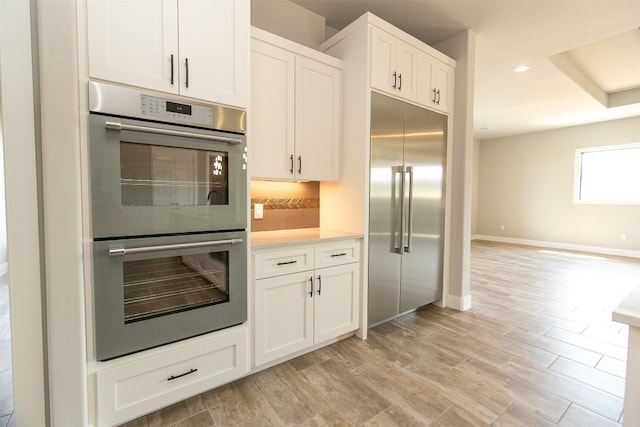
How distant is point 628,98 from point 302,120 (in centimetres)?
603

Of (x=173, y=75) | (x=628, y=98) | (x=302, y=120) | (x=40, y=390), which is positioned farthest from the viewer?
(x=628, y=98)

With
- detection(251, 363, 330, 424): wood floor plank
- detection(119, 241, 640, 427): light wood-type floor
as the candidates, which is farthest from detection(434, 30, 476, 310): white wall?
detection(251, 363, 330, 424): wood floor plank

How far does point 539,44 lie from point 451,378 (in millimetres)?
Answer: 3548

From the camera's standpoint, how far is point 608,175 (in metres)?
6.10

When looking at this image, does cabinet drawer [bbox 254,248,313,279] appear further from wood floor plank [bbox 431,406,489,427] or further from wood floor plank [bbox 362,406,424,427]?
wood floor plank [bbox 431,406,489,427]

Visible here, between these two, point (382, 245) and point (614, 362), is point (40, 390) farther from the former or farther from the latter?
point (614, 362)

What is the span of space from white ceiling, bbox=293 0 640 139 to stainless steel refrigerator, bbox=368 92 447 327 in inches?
35.3

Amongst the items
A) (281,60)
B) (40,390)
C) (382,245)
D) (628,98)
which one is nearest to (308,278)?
(382,245)

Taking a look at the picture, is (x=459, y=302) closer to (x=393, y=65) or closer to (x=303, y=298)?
(x=303, y=298)

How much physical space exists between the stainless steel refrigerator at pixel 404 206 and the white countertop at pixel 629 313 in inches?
61.3

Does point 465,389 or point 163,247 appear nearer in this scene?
point 163,247

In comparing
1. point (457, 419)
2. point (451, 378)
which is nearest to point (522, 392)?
point (451, 378)

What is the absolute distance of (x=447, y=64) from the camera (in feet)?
9.61

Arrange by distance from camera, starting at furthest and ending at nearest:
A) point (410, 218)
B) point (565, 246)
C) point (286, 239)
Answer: point (565, 246) → point (410, 218) → point (286, 239)
